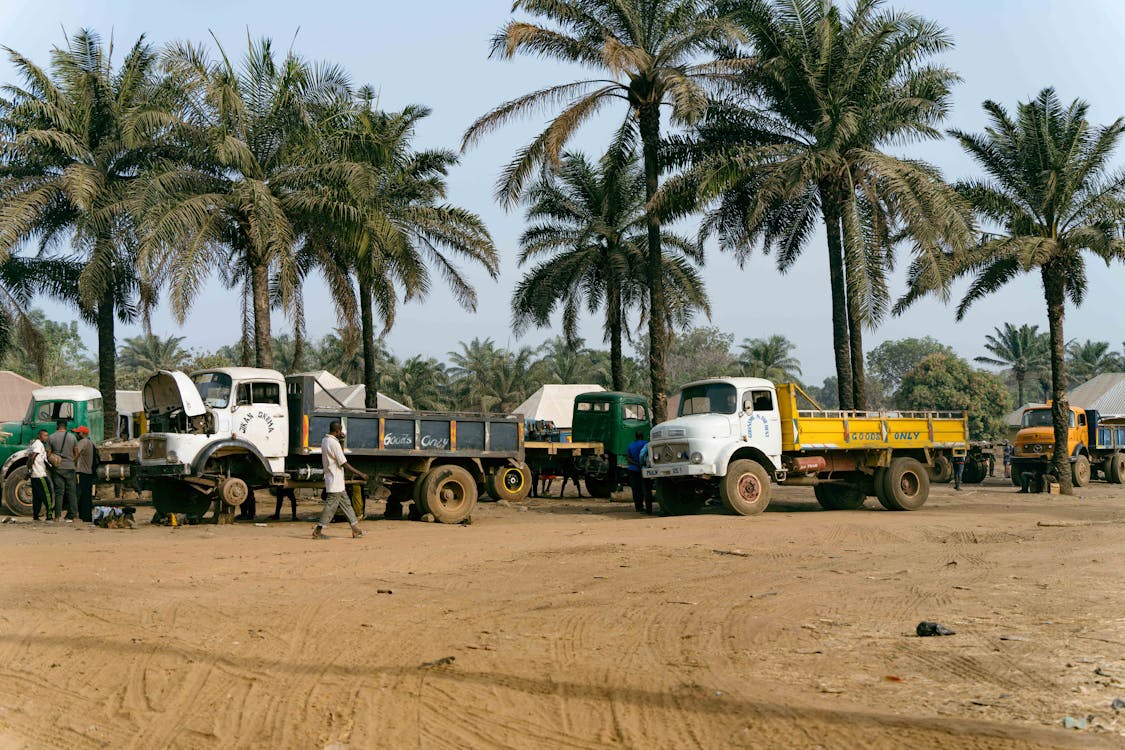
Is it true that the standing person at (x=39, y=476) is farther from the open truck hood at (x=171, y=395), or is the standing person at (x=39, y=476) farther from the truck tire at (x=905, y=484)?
the truck tire at (x=905, y=484)

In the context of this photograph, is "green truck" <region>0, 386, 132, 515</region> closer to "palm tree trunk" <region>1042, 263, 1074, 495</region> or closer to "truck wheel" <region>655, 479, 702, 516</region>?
"truck wheel" <region>655, 479, 702, 516</region>

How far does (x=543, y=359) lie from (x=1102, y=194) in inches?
1749

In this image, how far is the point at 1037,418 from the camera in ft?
103

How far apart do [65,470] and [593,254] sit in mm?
19322

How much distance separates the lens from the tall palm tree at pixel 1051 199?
86.5 feet

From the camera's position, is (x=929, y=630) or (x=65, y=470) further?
(x=65, y=470)

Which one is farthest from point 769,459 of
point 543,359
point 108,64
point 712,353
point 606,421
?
point 712,353

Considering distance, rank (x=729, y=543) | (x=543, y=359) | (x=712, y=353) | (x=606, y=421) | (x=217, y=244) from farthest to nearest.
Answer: (x=712, y=353)
(x=543, y=359)
(x=606, y=421)
(x=217, y=244)
(x=729, y=543)

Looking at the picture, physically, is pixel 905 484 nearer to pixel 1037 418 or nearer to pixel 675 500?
pixel 675 500

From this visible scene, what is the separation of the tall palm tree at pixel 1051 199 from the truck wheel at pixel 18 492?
2094 cm

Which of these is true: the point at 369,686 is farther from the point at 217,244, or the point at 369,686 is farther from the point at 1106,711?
the point at 217,244

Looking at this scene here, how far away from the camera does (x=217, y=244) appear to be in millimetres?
23828

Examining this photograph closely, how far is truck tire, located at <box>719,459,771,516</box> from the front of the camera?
1819 cm

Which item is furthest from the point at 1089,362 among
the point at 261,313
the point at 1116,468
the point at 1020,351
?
the point at 261,313
